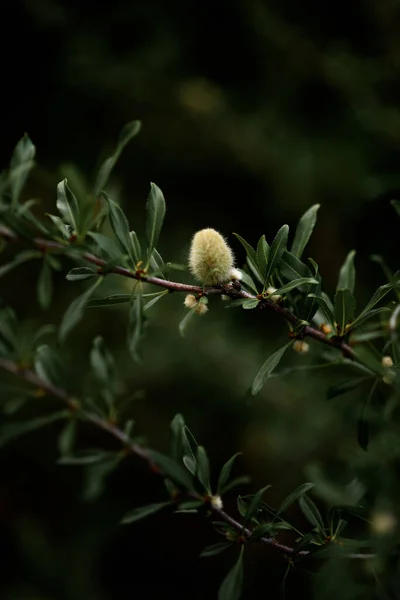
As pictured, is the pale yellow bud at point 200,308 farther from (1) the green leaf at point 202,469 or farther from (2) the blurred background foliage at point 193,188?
(2) the blurred background foliage at point 193,188

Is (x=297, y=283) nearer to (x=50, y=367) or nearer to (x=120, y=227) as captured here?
(x=120, y=227)

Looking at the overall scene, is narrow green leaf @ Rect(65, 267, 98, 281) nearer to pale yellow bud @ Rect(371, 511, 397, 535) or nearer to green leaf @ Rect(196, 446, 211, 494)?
green leaf @ Rect(196, 446, 211, 494)

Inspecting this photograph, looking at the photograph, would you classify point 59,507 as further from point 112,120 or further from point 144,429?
A: point 112,120

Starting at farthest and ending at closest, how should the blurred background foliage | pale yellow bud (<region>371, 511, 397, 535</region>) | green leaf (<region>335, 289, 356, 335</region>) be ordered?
the blurred background foliage
green leaf (<region>335, 289, 356, 335</region>)
pale yellow bud (<region>371, 511, 397, 535</region>)

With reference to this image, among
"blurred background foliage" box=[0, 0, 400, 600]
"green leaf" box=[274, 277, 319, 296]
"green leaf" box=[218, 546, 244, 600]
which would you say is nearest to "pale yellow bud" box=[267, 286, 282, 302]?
"green leaf" box=[274, 277, 319, 296]

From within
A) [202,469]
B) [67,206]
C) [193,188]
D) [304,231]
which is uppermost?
[67,206]

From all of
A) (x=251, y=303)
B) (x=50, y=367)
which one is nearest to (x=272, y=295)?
(x=251, y=303)
